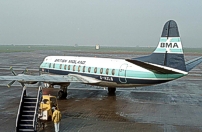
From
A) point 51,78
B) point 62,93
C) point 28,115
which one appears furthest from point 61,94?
point 28,115

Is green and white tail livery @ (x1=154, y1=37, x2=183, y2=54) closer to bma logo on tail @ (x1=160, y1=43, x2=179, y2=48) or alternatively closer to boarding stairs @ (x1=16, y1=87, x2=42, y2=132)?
bma logo on tail @ (x1=160, y1=43, x2=179, y2=48)

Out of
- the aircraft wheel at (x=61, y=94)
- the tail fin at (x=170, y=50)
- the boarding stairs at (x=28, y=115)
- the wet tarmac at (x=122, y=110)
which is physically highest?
the tail fin at (x=170, y=50)

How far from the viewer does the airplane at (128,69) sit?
18.7 meters

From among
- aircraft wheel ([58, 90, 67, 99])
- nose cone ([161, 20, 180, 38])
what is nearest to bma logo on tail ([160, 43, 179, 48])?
nose cone ([161, 20, 180, 38])

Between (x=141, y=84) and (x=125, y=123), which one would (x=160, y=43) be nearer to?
(x=141, y=84)

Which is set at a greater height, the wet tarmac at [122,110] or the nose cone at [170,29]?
the nose cone at [170,29]

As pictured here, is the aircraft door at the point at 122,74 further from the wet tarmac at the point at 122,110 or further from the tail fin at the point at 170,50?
the tail fin at the point at 170,50

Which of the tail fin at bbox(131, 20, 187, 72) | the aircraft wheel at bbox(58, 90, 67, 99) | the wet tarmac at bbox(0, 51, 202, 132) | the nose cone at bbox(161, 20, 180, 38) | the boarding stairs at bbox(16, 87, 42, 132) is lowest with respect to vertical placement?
the wet tarmac at bbox(0, 51, 202, 132)

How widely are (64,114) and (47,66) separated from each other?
11439mm

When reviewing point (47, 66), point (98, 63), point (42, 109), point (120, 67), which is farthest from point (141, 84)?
point (47, 66)

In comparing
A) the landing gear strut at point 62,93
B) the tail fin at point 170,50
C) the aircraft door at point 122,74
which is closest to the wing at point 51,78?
the landing gear strut at point 62,93

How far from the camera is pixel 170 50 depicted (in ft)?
62.9

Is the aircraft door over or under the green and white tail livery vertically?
under

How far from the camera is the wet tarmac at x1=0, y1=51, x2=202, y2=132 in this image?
15013 mm
